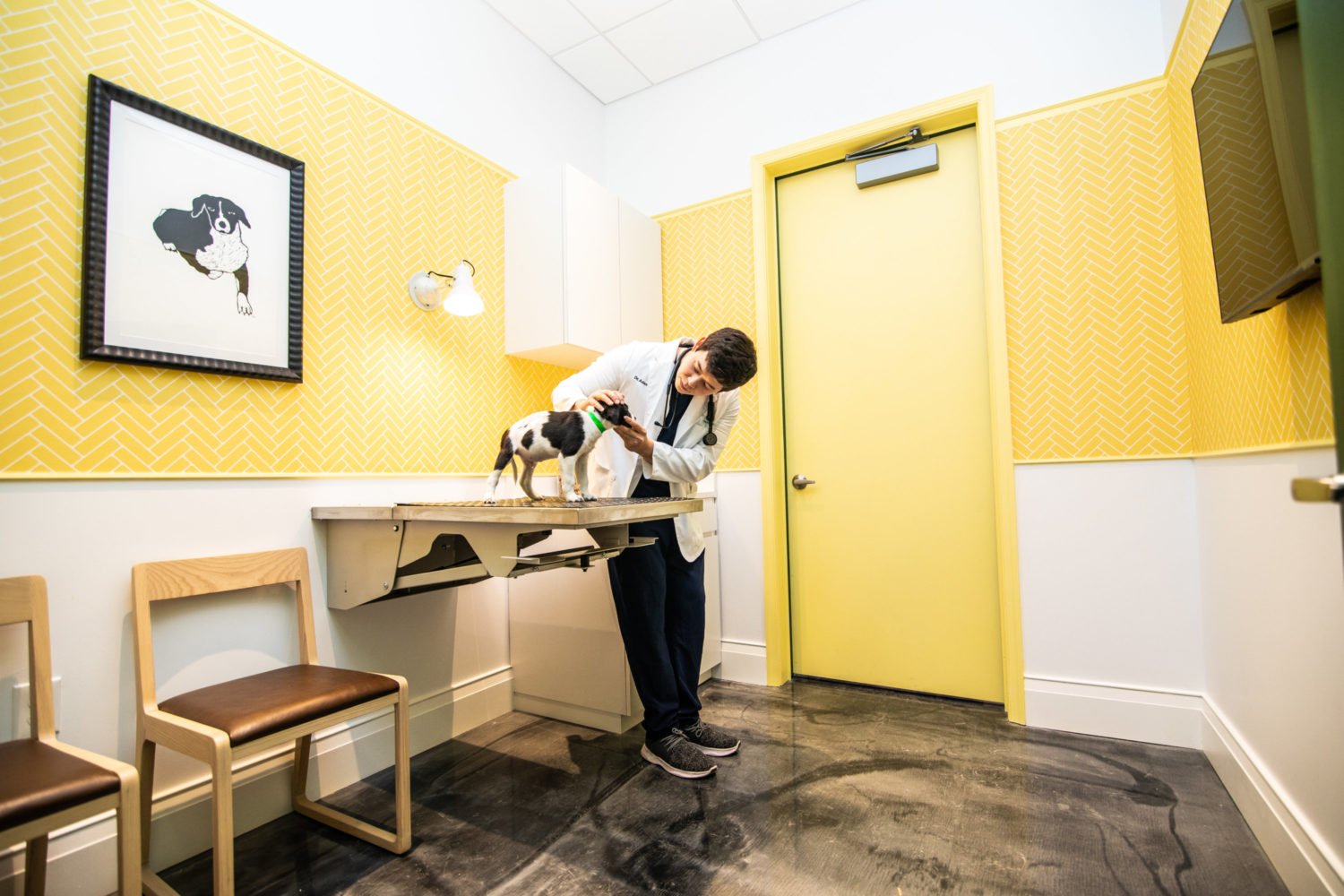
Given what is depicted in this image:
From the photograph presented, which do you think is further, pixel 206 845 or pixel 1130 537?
pixel 1130 537

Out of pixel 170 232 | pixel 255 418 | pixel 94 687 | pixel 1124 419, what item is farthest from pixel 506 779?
pixel 1124 419

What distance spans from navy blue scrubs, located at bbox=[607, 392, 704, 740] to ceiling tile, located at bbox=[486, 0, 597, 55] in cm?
197

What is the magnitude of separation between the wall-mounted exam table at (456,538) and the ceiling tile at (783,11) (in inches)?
96.2

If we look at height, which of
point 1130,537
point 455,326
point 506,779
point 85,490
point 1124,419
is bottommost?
point 506,779

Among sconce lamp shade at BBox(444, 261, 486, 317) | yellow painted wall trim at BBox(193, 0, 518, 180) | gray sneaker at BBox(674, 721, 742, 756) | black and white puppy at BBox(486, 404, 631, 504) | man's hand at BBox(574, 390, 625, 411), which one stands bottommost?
gray sneaker at BBox(674, 721, 742, 756)

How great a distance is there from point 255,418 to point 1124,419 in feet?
9.67

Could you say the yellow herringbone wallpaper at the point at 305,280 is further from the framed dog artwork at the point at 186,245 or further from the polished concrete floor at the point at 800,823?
the polished concrete floor at the point at 800,823

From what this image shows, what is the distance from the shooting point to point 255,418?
1860 mm

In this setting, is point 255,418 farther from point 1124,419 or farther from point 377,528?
point 1124,419

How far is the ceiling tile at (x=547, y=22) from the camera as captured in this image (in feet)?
9.11

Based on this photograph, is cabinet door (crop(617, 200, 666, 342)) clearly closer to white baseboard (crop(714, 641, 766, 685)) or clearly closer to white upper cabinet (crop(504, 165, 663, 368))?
white upper cabinet (crop(504, 165, 663, 368))

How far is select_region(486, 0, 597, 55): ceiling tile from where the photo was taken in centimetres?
278

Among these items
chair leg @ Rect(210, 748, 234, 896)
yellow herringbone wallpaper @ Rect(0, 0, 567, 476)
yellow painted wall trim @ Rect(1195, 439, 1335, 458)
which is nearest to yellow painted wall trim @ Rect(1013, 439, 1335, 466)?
yellow painted wall trim @ Rect(1195, 439, 1335, 458)

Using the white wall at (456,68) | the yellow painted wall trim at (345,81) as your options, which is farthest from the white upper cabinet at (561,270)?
the white wall at (456,68)
